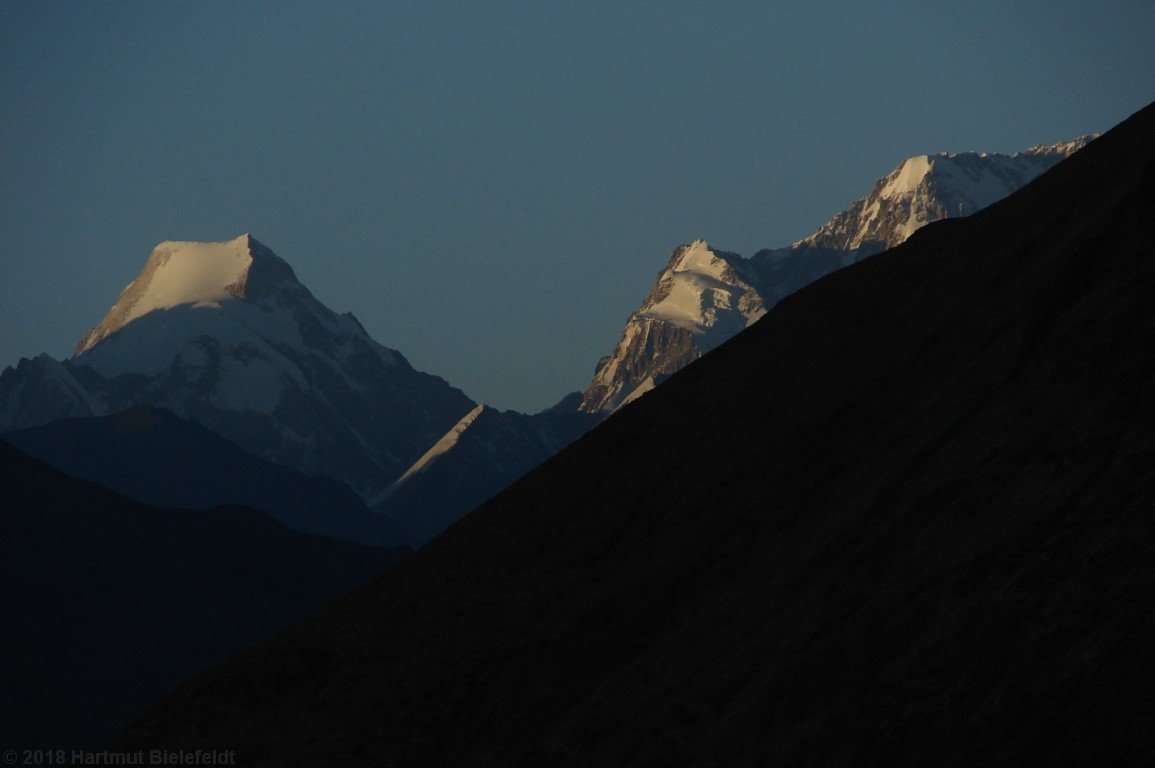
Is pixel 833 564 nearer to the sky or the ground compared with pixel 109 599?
nearer to the ground

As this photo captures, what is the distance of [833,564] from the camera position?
34969 mm

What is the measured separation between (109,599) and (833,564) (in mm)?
146910

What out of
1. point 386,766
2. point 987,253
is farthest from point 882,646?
point 987,253

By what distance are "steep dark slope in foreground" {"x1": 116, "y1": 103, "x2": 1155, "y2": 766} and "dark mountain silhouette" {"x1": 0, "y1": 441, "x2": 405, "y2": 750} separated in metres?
93.9

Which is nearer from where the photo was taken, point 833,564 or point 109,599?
point 833,564

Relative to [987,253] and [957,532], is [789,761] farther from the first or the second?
[987,253]

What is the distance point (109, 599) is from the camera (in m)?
170

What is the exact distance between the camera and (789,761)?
26.5m

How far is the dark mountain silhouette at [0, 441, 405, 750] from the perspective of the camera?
5709 inches

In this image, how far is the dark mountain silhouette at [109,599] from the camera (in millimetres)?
145000

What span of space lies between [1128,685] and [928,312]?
106ft

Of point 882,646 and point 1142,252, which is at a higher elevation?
point 1142,252

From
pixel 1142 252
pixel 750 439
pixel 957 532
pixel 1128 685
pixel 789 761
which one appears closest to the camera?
pixel 1128 685

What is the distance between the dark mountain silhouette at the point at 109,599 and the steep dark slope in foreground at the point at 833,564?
93.9m
